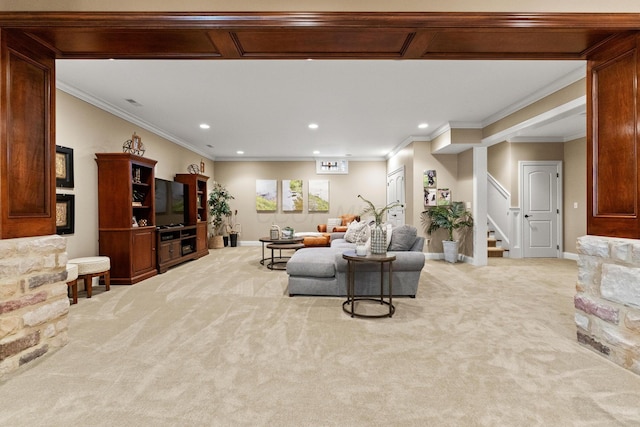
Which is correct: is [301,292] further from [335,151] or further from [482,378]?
[335,151]

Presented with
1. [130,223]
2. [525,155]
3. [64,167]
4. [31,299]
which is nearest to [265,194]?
[130,223]

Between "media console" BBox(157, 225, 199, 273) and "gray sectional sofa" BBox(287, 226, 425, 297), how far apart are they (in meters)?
2.86

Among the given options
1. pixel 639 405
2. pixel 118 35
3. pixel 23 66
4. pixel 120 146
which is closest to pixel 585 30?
pixel 639 405

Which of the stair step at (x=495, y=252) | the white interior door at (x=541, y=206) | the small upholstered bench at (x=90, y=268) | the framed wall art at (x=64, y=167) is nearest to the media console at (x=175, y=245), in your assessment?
the small upholstered bench at (x=90, y=268)

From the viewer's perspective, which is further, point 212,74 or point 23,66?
point 212,74

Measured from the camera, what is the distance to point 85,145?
170 inches

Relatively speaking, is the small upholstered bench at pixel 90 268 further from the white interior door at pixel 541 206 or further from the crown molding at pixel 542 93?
the white interior door at pixel 541 206

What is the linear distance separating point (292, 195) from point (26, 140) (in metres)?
7.32

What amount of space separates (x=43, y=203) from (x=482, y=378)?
337 cm

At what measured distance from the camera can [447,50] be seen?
2.22m

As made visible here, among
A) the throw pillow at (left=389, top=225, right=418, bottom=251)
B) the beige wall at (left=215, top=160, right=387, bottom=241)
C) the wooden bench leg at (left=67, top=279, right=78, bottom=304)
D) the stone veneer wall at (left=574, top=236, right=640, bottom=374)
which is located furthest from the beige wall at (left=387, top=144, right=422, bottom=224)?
the wooden bench leg at (left=67, top=279, right=78, bottom=304)

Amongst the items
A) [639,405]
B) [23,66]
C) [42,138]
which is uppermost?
[23,66]

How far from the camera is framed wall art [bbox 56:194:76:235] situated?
3.83 meters

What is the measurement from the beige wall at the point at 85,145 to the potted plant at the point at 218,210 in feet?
11.8
